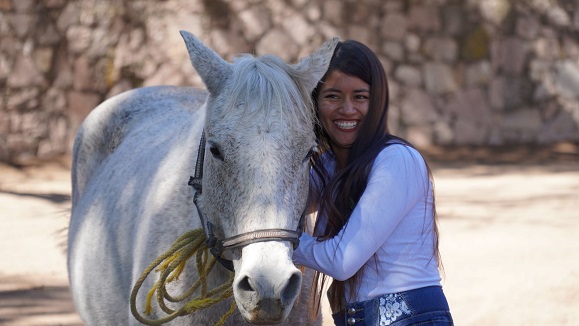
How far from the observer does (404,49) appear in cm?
1070

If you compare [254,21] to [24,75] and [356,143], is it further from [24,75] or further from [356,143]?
[356,143]

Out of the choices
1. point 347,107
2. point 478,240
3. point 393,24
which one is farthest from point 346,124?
point 393,24

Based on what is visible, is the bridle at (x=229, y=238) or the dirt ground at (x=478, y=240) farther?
the dirt ground at (x=478, y=240)

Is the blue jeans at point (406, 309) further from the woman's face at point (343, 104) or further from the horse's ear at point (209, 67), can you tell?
the horse's ear at point (209, 67)

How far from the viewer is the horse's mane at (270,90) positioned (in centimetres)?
215

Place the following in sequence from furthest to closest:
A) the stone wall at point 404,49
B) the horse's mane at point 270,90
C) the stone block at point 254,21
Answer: the stone block at point 254,21 → the stone wall at point 404,49 → the horse's mane at point 270,90

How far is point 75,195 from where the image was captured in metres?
4.32

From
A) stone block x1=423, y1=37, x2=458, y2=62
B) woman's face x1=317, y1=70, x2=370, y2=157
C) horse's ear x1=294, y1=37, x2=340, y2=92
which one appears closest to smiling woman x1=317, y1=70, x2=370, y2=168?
woman's face x1=317, y1=70, x2=370, y2=157

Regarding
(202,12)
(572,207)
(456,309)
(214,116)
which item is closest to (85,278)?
(214,116)

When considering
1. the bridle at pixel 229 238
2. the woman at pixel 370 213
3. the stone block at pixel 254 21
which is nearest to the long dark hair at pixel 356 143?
the woman at pixel 370 213

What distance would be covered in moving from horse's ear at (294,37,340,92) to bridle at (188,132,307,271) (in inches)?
14.0

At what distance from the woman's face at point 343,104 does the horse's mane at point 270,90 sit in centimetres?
18

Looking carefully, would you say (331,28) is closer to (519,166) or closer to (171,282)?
(519,166)

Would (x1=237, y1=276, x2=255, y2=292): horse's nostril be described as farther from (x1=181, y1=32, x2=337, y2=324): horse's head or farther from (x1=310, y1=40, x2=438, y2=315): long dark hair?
(x1=310, y1=40, x2=438, y2=315): long dark hair
